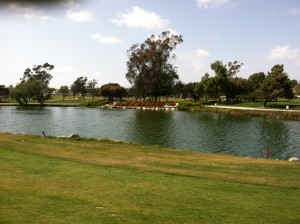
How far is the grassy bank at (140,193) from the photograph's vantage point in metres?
7.57

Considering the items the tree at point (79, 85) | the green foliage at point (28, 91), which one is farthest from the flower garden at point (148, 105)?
the tree at point (79, 85)

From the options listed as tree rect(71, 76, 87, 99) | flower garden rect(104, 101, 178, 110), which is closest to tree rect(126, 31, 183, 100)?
flower garden rect(104, 101, 178, 110)

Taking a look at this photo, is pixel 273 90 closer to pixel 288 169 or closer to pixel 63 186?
pixel 288 169

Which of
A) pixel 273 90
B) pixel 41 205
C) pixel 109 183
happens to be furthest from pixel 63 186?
pixel 273 90

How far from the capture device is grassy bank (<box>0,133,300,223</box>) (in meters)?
7.57

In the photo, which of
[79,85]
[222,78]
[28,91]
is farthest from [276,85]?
[79,85]

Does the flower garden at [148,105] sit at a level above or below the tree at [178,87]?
below

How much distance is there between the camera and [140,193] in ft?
32.1

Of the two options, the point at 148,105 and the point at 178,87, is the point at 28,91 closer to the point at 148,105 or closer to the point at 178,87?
the point at 148,105

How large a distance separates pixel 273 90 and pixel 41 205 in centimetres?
8461

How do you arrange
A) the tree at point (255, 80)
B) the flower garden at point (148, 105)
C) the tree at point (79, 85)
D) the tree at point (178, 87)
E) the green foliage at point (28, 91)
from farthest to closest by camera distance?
the tree at point (79, 85)
the tree at point (178, 87)
the tree at point (255, 80)
the green foliage at point (28, 91)
the flower garden at point (148, 105)

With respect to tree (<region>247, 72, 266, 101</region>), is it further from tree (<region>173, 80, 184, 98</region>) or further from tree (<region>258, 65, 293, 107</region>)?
tree (<region>258, 65, 293, 107</region>)

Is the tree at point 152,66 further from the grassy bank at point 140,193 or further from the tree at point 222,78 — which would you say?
the grassy bank at point 140,193

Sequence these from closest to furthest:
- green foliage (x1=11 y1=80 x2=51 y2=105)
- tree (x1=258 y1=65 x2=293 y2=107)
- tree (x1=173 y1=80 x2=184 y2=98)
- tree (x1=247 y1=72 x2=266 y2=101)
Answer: tree (x1=258 y1=65 x2=293 y2=107) → green foliage (x1=11 y1=80 x2=51 y2=105) → tree (x1=247 y1=72 x2=266 y2=101) → tree (x1=173 y1=80 x2=184 y2=98)
